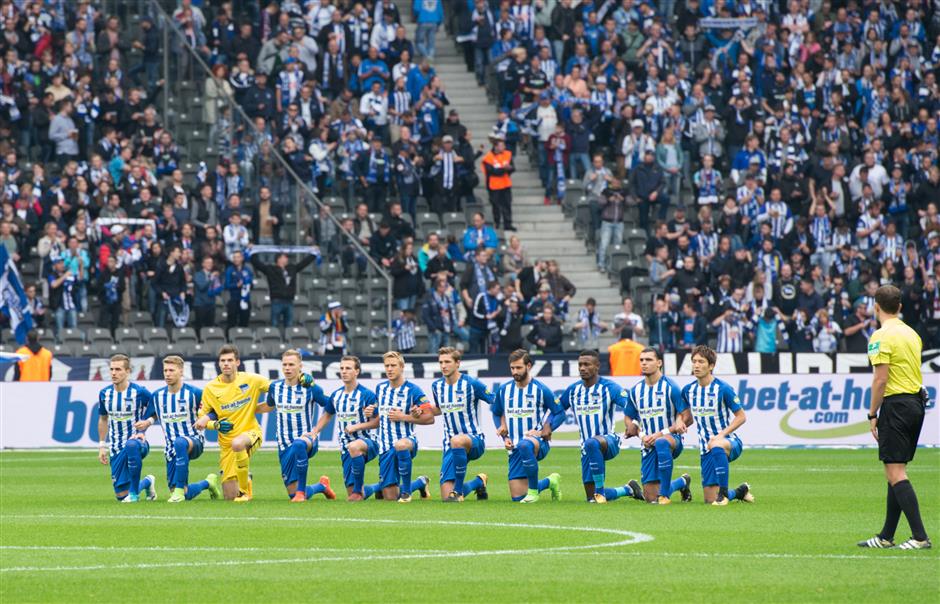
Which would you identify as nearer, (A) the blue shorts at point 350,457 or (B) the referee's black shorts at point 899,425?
(B) the referee's black shorts at point 899,425

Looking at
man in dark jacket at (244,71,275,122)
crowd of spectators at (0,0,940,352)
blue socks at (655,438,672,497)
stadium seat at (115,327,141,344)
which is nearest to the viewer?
blue socks at (655,438,672,497)

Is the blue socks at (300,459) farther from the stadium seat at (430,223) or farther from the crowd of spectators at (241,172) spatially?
the stadium seat at (430,223)

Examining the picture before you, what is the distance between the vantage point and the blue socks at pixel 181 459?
66.2ft

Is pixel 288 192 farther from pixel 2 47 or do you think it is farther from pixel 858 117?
pixel 858 117

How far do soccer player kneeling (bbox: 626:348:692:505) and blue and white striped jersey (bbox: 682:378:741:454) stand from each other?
16 cm

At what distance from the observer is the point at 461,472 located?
19.8m

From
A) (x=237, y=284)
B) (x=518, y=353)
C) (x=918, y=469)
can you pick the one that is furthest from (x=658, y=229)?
(x=518, y=353)

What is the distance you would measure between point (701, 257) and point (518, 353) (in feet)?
53.1

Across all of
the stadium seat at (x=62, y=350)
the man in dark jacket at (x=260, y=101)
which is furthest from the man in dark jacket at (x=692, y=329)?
the stadium seat at (x=62, y=350)

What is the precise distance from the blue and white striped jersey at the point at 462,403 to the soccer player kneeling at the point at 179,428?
2928 mm

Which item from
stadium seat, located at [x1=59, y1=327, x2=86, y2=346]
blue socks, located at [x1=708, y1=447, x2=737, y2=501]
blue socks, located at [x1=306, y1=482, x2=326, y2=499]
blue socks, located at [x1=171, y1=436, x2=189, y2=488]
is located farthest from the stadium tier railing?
blue socks, located at [x1=708, y1=447, x2=737, y2=501]

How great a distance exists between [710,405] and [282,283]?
52.3 ft

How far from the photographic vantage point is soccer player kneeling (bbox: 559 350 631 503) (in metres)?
19.3

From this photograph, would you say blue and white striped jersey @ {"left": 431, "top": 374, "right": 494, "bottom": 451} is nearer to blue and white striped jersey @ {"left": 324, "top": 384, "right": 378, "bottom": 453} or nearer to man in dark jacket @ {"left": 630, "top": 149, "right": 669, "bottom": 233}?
blue and white striped jersey @ {"left": 324, "top": 384, "right": 378, "bottom": 453}
